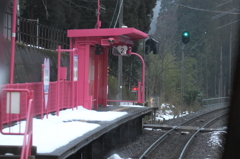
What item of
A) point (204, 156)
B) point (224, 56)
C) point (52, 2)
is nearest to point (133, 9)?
point (52, 2)

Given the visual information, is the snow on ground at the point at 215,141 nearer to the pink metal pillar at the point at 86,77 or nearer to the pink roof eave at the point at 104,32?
the pink metal pillar at the point at 86,77

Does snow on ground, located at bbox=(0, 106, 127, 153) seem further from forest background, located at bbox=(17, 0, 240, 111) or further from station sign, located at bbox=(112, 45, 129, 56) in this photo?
forest background, located at bbox=(17, 0, 240, 111)

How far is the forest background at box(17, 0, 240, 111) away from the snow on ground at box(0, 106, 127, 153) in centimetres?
660

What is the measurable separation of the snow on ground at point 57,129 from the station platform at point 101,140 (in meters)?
0.19

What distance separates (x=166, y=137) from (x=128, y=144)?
2.20 m

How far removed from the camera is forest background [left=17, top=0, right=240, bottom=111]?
22.7 meters

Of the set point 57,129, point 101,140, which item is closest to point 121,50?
point 101,140

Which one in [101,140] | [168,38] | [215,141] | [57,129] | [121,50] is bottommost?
[215,141]

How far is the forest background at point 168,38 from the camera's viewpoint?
74.6ft

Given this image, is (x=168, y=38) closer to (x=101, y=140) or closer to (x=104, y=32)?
(x=104, y=32)

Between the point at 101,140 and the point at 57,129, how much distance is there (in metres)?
2.13

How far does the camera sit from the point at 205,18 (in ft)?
169

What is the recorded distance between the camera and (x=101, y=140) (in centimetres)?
1018

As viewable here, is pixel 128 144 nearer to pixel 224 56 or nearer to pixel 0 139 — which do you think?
pixel 0 139
